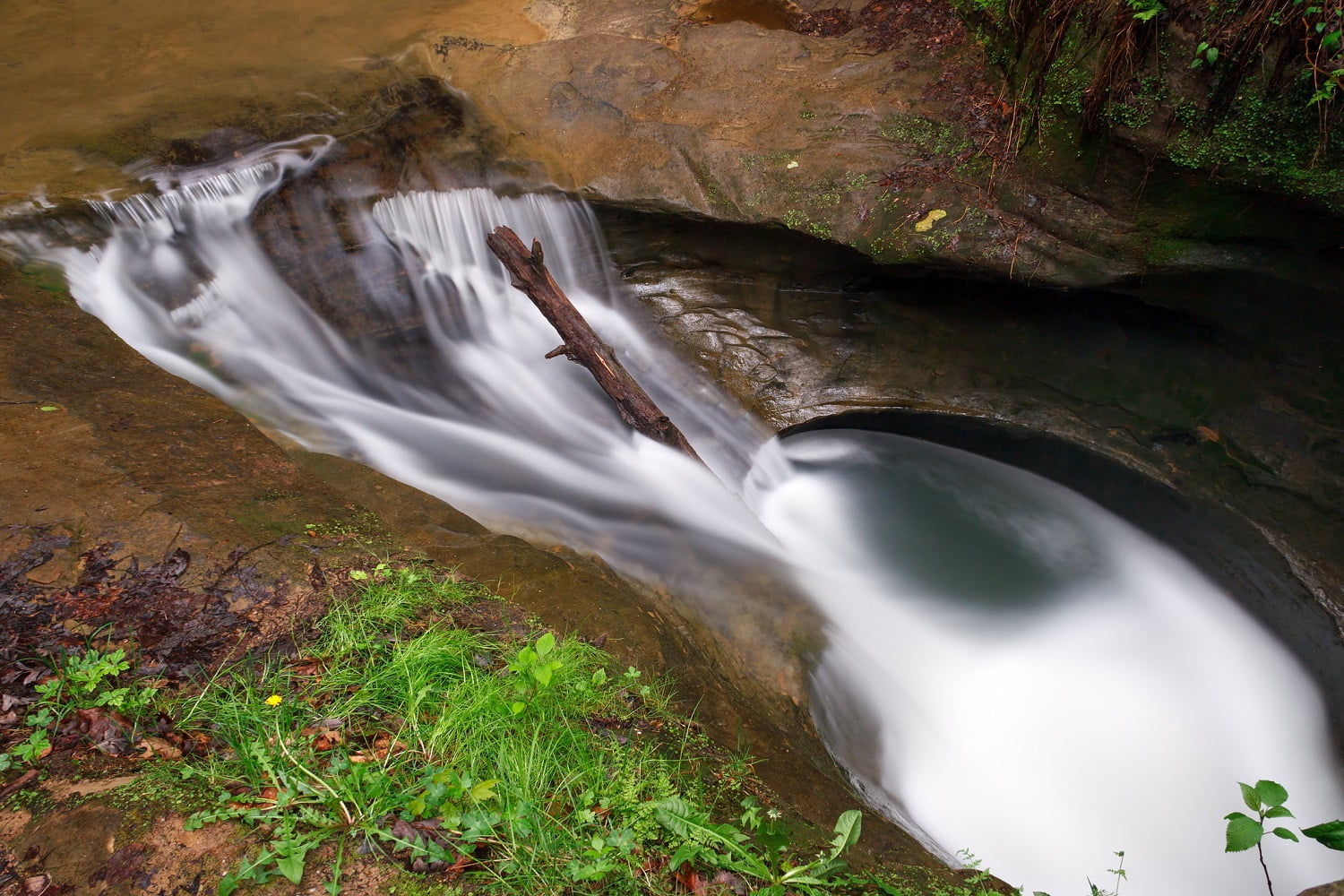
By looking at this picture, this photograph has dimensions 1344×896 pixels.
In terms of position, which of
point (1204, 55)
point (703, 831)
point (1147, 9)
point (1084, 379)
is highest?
point (1147, 9)

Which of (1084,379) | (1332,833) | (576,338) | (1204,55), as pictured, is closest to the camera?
(1332,833)

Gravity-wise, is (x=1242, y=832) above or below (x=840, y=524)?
above

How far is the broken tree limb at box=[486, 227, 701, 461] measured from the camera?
16.3 feet

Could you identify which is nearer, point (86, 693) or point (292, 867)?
point (292, 867)

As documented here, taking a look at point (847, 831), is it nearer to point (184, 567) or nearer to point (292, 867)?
point (292, 867)

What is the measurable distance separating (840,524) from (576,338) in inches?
90.1

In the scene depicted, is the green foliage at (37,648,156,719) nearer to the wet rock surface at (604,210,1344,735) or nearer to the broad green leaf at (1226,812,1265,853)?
the broad green leaf at (1226,812,1265,853)

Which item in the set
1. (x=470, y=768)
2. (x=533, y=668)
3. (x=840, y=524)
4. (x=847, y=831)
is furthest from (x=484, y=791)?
(x=840, y=524)

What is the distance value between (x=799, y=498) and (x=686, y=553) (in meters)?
1.45

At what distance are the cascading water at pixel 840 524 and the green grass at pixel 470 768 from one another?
162 centimetres

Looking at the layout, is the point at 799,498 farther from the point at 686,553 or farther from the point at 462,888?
the point at 462,888

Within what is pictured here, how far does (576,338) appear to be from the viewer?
504 centimetres

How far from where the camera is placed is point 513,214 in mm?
5770

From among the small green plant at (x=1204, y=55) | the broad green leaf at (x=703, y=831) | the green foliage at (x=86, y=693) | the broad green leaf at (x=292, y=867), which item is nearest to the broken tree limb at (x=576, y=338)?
the green foliage at (x=86, y=693)
